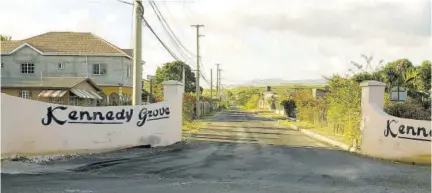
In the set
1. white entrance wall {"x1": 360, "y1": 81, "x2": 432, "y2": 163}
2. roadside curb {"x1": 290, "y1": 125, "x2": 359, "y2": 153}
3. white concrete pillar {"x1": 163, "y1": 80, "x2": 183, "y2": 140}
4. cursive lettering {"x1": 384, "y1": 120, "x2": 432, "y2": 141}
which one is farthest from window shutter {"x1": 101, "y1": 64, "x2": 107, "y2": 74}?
cursive lettering {"x1": 384, "y1": 120, "x2": 432, "y2": 141}

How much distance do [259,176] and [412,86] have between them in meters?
23.8

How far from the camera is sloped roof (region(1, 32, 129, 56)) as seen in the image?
4809 cm

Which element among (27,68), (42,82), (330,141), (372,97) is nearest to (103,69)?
(27,68)

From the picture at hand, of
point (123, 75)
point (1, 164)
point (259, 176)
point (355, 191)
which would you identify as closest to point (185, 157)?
point (259, 176)

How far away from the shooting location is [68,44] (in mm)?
49219

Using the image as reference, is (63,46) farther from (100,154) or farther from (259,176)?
(259,176)

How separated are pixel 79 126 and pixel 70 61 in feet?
115

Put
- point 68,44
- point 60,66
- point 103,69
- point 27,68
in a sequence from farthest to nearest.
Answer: point 68,44 < point 103,69 < point 60,66 < point 27,68

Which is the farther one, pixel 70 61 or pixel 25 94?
pixel 70 61

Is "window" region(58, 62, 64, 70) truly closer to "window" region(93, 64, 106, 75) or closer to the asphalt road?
"window" region(93, 64, 106, 75)

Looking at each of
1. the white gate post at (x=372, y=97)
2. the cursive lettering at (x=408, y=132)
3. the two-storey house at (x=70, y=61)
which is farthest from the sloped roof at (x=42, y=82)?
the cursive lettering at (x=408, y=132)

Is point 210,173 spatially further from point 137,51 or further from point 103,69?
point 103,69

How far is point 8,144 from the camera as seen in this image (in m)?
12.5

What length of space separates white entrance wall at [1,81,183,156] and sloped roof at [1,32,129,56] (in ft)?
102
